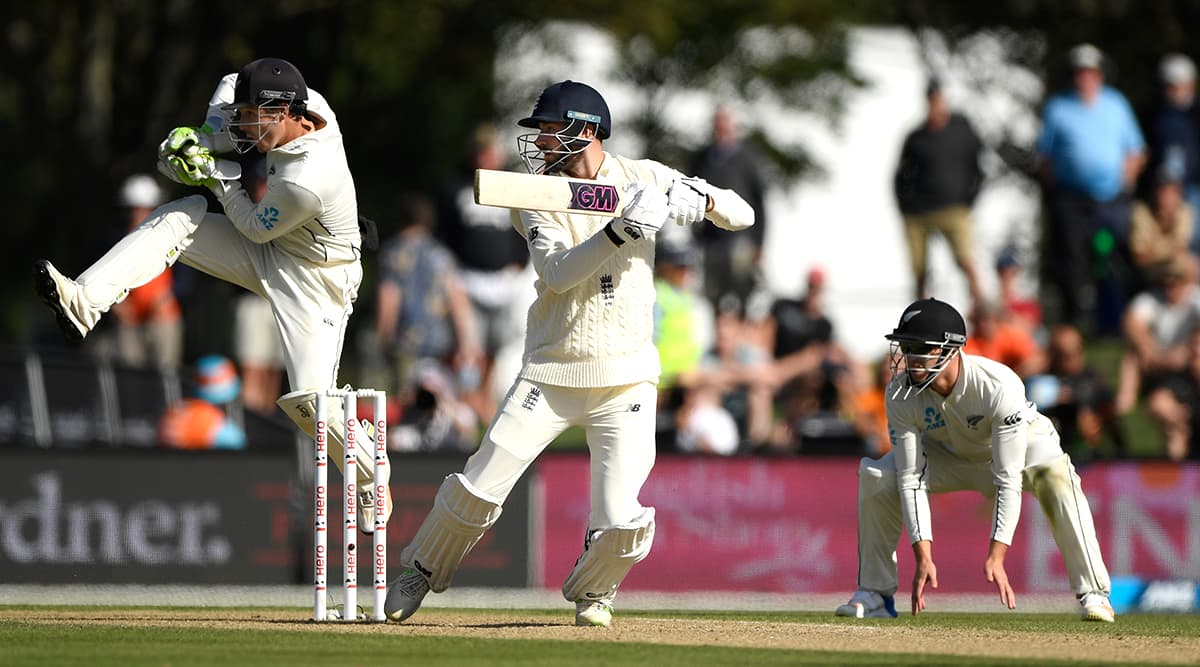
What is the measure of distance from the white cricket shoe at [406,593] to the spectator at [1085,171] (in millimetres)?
8757

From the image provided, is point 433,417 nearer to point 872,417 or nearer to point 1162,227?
point 872,417

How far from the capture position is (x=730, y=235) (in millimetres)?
17156

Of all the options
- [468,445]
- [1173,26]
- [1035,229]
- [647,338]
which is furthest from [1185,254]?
[1035,229]

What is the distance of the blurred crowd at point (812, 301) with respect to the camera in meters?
15.4

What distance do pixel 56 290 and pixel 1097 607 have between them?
521 centimetres

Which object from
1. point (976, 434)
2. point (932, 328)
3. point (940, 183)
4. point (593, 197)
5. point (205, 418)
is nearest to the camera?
point (593, 197)

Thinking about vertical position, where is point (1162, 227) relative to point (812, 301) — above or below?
above

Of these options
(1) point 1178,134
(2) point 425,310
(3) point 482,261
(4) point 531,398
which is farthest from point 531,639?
(1) point 1178,134

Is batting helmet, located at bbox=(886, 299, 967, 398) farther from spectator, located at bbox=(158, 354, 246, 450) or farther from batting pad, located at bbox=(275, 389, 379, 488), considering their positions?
spectator, located at bbox=(158, 354, 246, 450)

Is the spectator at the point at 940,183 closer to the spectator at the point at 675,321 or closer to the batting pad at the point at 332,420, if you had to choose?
the spectator at the point at 675,321

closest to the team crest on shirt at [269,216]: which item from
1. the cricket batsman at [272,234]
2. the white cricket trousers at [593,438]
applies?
the cricket batsman at [272,234]

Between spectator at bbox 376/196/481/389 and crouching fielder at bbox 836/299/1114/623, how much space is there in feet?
21.6

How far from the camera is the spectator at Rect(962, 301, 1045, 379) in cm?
1539

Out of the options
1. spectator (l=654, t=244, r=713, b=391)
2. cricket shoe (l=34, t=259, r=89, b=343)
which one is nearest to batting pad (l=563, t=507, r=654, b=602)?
cricket shoe (l=34, t=259, r=89, b=343)
